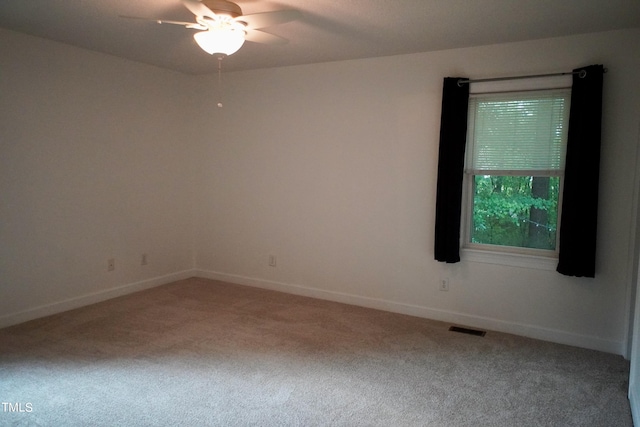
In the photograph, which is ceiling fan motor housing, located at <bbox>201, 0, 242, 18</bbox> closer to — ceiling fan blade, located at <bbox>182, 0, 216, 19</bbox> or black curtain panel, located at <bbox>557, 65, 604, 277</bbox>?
ceiling fan blade, located at <bbox>182, 0, 216, 19</bbox>

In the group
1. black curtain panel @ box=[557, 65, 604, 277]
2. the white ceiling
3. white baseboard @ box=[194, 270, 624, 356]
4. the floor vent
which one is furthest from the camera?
the floor vent

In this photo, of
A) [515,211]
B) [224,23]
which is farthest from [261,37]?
[515,211]

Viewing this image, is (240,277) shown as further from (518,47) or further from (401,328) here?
(518,47)

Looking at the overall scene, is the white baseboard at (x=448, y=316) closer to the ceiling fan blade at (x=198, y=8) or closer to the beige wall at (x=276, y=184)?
the beige wall at (x=276, y=184)

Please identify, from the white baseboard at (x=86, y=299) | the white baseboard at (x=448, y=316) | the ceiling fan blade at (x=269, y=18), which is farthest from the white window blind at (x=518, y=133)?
the white baseboard at (x=86, y=299)

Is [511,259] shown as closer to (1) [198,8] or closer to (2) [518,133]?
(2) [518,133]

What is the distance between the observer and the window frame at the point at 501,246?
137 inches

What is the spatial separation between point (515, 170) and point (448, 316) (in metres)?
1.41

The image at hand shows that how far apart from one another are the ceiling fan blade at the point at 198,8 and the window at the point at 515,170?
2.28 m

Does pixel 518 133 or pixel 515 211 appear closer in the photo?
pixel 518 133

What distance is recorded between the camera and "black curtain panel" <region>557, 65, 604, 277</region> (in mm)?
A: 3211

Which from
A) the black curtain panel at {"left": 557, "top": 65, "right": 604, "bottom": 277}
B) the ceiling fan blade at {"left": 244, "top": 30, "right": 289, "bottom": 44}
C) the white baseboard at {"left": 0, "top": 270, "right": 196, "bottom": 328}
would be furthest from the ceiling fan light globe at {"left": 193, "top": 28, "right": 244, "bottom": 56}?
the white baseboard at {"left": 0, "top": 270, "right": 196, "bottom": 328}

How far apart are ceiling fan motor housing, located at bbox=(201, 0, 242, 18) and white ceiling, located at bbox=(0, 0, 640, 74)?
4.9 inches

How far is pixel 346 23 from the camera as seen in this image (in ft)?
10.4
